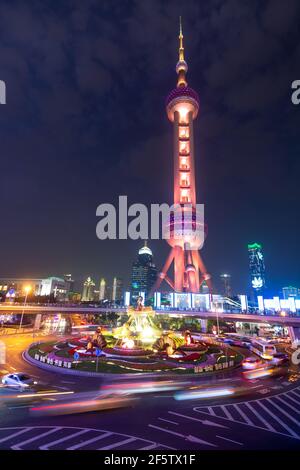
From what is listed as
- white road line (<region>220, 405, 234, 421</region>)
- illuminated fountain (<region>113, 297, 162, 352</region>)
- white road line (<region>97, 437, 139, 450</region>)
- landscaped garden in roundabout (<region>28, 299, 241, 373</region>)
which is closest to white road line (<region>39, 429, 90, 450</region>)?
white road line (<region>97, 437, 139, 450</region>)

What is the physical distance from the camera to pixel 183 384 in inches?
901

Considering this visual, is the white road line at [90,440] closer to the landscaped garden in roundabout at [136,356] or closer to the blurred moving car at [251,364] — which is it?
the landscaped garden in roundabout at [136,356]

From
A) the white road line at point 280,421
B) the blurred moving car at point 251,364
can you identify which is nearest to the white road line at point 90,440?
the white road line at point 280,421

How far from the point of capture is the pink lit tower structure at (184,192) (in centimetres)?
10900

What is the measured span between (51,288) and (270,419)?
186m

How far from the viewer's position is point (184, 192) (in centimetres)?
11662

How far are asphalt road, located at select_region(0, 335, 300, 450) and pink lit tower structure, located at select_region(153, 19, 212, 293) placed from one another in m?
87.6

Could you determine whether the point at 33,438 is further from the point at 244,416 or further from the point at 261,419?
the point at 261,419

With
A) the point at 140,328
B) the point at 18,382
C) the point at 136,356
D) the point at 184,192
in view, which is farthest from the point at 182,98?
the point at 18,382

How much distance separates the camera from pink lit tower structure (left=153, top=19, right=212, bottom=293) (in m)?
109

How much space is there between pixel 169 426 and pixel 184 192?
10766 cm

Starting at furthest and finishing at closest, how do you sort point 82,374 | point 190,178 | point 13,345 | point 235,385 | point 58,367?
point 190,178 < point 13,345 < point 58,367 < point 82,374 < point 235,385
